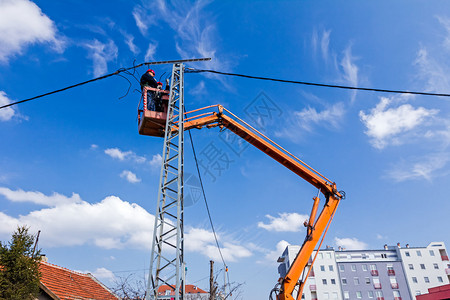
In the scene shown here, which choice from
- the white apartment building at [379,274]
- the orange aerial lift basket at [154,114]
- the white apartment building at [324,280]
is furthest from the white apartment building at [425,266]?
the orange aerial lift basket at [154,114]

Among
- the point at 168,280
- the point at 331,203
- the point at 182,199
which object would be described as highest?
the point at 331,203

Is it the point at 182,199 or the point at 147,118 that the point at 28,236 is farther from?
the point at 182,199

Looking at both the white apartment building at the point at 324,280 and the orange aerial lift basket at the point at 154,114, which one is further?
the white apartment building at the point at 324,280

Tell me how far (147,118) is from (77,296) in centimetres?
Answer: 1077

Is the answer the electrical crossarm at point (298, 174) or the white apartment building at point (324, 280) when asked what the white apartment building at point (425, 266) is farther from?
the electrical crossarm at point (298, 174)

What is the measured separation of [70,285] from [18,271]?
209 inches

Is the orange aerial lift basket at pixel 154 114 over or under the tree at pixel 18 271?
over

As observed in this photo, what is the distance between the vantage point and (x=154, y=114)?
10.5 metres

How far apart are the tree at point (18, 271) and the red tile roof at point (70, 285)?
66.7 inches

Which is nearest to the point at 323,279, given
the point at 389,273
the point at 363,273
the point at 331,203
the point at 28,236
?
the point at 363,273

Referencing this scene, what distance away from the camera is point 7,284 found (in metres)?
11.1

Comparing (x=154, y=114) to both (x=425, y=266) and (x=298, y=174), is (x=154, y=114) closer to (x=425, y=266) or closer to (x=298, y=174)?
(x=298, y=174)

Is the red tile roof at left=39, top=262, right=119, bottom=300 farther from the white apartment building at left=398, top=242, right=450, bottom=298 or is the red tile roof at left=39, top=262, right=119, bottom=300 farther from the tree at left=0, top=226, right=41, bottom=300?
the white apartment building at left=398, top=242, right=450, bottom=298

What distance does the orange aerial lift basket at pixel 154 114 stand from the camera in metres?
10.5
